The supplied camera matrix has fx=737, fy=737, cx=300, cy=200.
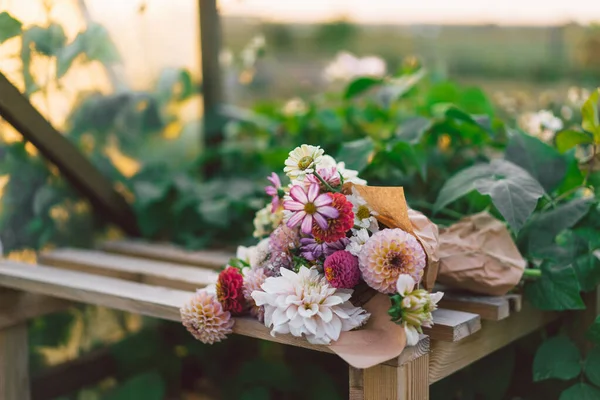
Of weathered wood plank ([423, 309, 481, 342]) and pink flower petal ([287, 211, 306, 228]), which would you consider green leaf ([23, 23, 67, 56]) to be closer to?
pink flower petal ([287, 211, 306, 228])

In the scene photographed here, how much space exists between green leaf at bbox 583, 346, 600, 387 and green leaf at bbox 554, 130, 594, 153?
424 mm

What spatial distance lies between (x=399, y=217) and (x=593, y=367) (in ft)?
1.75

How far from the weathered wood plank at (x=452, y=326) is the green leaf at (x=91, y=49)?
46.3 inches

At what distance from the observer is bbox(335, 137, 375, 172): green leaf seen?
1560 mm

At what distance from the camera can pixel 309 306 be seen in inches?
43.6

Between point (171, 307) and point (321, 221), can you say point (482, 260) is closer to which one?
point (321, 221)

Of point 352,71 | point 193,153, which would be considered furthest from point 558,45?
point 193,153

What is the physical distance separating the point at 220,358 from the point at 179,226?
39 centimetres

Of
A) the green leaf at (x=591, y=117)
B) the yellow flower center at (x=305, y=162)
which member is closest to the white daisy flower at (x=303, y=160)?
the yellow flower center at (x=305, y=162)

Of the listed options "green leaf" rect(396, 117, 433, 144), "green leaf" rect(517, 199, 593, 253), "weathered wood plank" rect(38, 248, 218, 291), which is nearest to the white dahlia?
"weathered wood plank" rect(38, 248, 218, 291)

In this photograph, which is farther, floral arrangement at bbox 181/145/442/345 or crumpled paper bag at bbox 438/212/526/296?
crumpled paper bag at bbox 438/212/526/296

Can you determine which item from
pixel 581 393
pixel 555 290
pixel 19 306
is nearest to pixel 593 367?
pixel 581 393

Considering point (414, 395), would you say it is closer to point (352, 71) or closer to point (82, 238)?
point (82, 238)

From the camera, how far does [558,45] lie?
21.9ft
